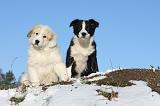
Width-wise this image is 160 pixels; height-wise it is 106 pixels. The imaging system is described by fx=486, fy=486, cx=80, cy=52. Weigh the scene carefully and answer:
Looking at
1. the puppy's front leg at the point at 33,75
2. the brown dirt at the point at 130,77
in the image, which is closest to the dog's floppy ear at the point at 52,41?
the puppy's front leg at the point at 33,75

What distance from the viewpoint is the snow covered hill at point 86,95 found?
9078 mm

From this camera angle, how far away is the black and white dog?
15.8m

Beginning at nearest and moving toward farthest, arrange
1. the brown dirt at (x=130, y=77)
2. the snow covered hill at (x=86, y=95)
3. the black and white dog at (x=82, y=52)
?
the snow covered hill at (x=86, y=95) < the brown dirt at (x=130, y=77) < the black and white dog at (x=82, y=52)

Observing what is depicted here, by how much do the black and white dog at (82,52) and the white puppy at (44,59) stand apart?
86.8 inches

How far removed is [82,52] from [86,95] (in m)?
6.37

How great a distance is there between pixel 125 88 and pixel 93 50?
5.66m

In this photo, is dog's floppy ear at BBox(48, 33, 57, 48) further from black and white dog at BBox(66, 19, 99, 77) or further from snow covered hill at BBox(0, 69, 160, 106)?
snow covered hill at BBox(0, 69, 160, 106)

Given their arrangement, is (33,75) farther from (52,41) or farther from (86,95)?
(86,95)

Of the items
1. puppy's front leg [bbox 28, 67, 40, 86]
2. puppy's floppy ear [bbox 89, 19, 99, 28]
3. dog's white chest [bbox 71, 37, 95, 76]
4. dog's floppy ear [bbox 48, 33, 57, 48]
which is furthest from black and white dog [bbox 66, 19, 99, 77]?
puppy's front leg [bbox 28, 67, 40, 86]

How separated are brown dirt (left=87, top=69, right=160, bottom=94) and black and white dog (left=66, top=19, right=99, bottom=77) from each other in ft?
7.53

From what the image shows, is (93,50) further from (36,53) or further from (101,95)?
(101,95)

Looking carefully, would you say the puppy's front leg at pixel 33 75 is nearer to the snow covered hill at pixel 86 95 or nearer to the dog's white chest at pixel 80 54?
the snow covered hill at pixel 86 95

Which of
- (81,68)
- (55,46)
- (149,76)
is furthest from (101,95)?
(81,68)

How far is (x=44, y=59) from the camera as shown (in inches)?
527
